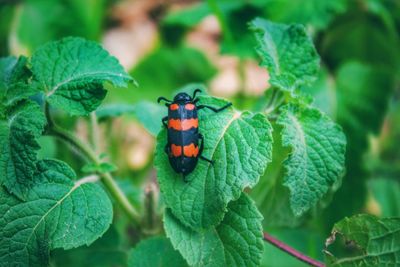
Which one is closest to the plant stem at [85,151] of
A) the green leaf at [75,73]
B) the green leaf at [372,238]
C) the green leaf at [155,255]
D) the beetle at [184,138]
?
the green leaf at [75,73]

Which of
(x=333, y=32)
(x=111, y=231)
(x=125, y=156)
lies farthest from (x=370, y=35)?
(x=111, y=231)

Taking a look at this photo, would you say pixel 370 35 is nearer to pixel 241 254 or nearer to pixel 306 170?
pixel 306 170

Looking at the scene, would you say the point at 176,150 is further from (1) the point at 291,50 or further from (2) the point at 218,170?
(1) the point at 291,50

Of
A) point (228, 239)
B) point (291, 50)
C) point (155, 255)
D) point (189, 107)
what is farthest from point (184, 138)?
point (291, 50)

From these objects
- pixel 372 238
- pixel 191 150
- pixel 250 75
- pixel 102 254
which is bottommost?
pixel 372 238

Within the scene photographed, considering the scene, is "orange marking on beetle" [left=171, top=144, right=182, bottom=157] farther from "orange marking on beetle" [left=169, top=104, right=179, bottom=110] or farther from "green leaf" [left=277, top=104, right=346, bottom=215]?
"green leaf" [left=277, top=104, right=346, bottom=215]

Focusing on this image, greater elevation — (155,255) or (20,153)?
(20,153)
